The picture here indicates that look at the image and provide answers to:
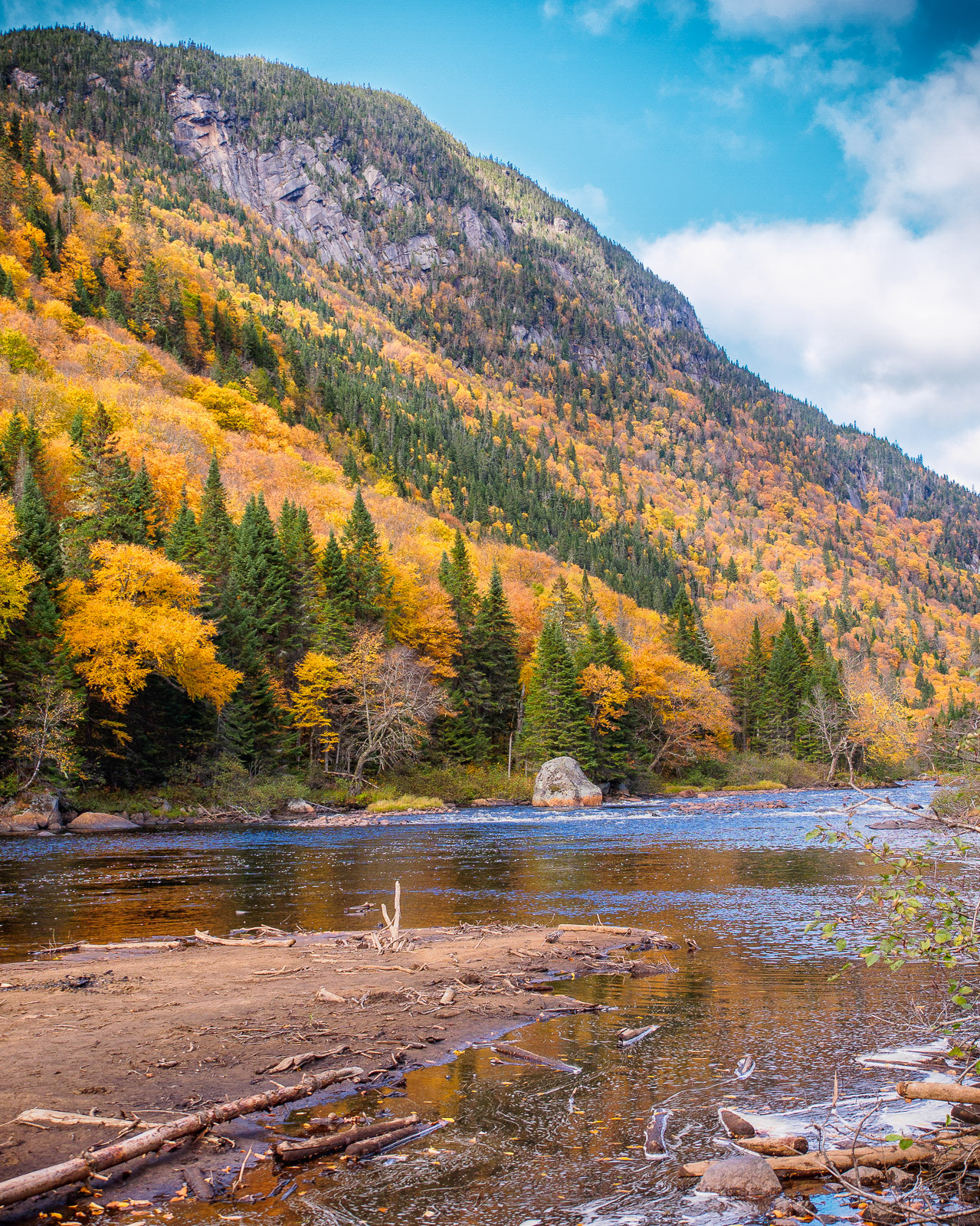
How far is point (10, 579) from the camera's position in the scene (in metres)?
38.6

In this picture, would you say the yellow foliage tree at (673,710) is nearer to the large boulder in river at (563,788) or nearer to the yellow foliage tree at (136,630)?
the large boulder in river at (563,788)

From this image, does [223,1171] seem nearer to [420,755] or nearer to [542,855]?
[542,855]

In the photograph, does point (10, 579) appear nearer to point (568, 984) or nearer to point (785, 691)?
point (568, 984)

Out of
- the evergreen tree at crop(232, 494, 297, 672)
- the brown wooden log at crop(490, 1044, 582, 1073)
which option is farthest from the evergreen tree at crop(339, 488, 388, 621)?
the brown wooden log at crop(490, 1044, 582, 1073)

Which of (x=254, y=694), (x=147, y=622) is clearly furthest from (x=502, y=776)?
(x=147, y=622)

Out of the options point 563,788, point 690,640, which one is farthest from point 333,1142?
point 690,640

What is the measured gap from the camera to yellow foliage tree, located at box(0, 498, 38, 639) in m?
38.5

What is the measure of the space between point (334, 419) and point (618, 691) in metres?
95.6

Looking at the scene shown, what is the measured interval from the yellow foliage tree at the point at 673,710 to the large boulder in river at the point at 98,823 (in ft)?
156

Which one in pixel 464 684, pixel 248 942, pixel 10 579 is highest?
pixel 10 579

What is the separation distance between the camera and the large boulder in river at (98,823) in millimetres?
39625

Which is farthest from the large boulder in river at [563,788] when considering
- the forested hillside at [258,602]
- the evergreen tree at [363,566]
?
the evergreen tree at [363,566]

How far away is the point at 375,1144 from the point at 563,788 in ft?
177

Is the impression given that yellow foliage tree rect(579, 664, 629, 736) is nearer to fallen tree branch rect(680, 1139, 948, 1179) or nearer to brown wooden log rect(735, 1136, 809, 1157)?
brown wooden log rect(735, 1136, 809, 1157)
